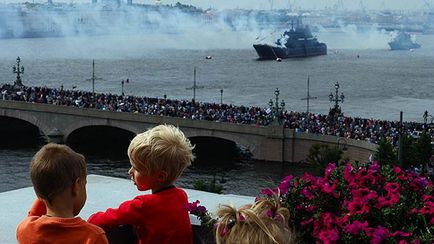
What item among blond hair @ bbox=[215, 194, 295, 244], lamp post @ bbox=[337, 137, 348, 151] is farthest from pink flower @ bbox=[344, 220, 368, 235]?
lamp post @ bbox=[337, 137, 348, 151]

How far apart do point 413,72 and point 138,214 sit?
87.8m

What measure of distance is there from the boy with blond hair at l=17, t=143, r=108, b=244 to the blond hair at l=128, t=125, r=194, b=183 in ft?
1.40

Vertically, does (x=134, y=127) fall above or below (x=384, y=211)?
below

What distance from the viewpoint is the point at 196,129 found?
36.8 metres

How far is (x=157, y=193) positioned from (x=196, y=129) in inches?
1291

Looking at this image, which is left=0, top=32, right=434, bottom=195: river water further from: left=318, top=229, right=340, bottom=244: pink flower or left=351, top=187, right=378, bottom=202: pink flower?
left=318, top=229, right=340, bottom=244: pink flower

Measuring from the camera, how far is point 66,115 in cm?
3966

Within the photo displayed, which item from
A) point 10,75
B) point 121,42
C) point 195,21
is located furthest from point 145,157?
point 195,21

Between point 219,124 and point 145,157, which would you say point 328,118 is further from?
point 145,157

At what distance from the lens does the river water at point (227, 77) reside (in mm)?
34781

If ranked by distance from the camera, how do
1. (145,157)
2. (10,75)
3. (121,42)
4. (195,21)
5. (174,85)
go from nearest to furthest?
(145,157) → (174,85) → (10,75) → (121,42) → (195,21)

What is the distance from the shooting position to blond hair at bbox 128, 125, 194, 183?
12.4 feet

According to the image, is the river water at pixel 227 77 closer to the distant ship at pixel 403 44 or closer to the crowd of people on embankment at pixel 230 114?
the crowd of people on embankment at pixel 230 114

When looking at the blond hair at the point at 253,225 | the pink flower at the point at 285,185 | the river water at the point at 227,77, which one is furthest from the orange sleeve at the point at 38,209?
the river water at the point at 227,77
